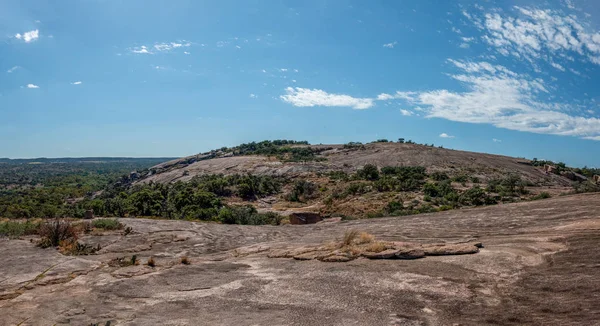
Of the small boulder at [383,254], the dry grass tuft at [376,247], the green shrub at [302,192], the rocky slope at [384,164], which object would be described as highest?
the rocky slope at [384,164]

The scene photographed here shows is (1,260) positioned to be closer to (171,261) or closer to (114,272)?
(114,272)

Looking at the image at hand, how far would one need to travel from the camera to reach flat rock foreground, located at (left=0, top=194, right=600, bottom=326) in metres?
8.19

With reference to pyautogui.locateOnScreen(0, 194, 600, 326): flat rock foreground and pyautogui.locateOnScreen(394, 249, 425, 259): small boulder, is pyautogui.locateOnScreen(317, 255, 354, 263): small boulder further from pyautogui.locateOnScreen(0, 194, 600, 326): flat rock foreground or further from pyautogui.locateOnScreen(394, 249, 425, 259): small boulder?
pyautogui.locateOnScreen(394, 249, 425, 259): small boulder

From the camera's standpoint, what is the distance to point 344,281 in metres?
10.4

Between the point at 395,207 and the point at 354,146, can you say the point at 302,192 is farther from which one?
the point at 354,146

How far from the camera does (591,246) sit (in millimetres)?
9984

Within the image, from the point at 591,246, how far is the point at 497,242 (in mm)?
2747

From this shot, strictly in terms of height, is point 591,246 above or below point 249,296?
above

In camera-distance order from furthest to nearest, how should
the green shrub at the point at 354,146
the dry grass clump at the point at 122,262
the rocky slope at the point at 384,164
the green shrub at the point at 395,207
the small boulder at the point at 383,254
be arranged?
the green shrub at the point at 354,146
the rocky slope at the point at 384,164
the green shrub at the point at 395,207
the dry grass clump at the point at 122,262
the small boulder at the point at 383,254

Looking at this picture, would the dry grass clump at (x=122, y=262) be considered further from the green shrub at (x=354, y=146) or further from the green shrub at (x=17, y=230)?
the green shrub at (x=354, y=146)

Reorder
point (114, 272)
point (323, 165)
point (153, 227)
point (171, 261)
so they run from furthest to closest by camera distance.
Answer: point (323, 165) < point (153, 227) < point (171, 261) < point (114, 272)

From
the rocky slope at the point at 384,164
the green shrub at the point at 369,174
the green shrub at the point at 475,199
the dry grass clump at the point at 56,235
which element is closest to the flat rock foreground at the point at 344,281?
the dry grass clump at the point at 56,235

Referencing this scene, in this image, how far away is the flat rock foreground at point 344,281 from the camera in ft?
26.9

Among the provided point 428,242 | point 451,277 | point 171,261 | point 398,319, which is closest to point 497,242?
point 428,242
